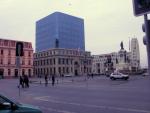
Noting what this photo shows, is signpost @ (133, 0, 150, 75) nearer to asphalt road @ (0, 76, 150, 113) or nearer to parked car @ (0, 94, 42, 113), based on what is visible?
parked car @ (0, 94, 42, 113)

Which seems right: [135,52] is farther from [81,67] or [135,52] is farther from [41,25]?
[41,25]

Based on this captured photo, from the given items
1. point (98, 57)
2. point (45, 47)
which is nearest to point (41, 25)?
point (45, 47)

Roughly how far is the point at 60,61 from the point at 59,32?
56.1 ft

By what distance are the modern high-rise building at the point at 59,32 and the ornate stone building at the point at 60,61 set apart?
2868 mm

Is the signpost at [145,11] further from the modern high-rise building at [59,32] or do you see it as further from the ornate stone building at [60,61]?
the ornate stone building at [60,61]

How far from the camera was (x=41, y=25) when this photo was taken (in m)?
149

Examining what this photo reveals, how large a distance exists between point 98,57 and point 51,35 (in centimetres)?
5921

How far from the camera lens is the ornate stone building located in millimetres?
142000

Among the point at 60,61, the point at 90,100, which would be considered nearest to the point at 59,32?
the point at 60,61

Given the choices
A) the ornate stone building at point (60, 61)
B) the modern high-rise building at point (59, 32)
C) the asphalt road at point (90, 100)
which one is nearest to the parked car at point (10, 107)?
the asphalt road at point (90, 100)

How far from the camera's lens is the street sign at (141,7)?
17.9 feet

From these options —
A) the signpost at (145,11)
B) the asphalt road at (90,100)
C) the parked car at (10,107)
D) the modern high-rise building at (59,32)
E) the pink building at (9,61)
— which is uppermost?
the modern high-rise building at (59,32)

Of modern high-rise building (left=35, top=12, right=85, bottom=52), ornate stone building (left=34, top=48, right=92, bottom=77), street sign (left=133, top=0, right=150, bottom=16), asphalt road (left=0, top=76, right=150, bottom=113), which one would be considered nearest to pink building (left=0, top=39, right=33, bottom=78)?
modern high-rise building (left=35, top=12, right=85, bottom=52)

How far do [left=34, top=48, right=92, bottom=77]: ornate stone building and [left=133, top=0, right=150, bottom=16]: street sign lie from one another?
132502 mm
